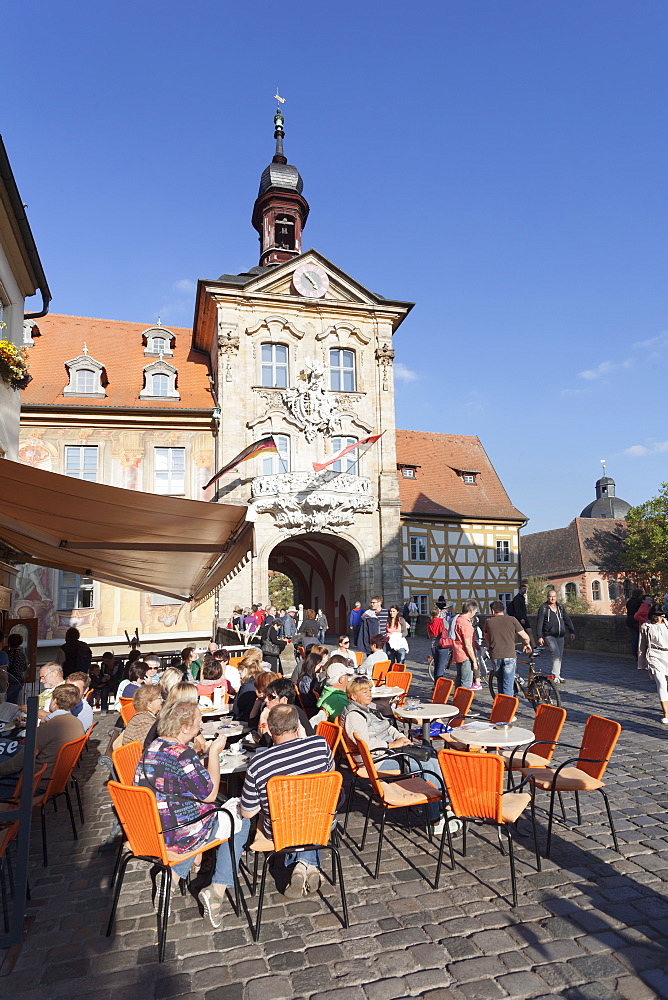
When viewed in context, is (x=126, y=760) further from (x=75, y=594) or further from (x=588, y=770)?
(x=75, y=594)

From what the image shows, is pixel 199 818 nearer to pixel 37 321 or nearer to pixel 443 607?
pixel 443 607

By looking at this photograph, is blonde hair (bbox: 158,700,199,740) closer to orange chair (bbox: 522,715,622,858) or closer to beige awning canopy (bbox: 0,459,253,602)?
beige awning canopy (bbox: 0,459,253,602)

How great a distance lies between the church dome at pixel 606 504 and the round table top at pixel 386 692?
70238mm

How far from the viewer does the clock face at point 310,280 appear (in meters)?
23.3

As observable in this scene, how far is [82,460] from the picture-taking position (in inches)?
874

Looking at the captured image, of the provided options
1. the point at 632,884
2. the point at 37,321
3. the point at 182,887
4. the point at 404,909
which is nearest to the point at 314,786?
the point at 404,909

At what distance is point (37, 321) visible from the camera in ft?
85.0

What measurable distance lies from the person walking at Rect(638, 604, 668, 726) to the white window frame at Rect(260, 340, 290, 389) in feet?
53.3

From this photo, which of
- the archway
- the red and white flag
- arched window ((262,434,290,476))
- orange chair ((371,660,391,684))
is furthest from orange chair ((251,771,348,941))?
the archway

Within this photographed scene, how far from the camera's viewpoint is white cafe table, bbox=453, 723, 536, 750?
16.4ft

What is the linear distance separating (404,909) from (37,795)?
305cm

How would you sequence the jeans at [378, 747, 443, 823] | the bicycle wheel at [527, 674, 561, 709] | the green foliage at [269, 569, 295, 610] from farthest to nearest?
1. the green foliage at [269, 569, 295, 610]
2. the bicycle wheel at [527, 674, 561, 709]
3. the jeans at [378, 747, 443, 823]

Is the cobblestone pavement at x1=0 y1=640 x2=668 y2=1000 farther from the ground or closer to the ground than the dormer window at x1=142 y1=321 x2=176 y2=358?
closer to the ground

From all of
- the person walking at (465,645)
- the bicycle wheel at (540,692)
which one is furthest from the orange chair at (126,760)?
the bicycle wheel at (540,692)
